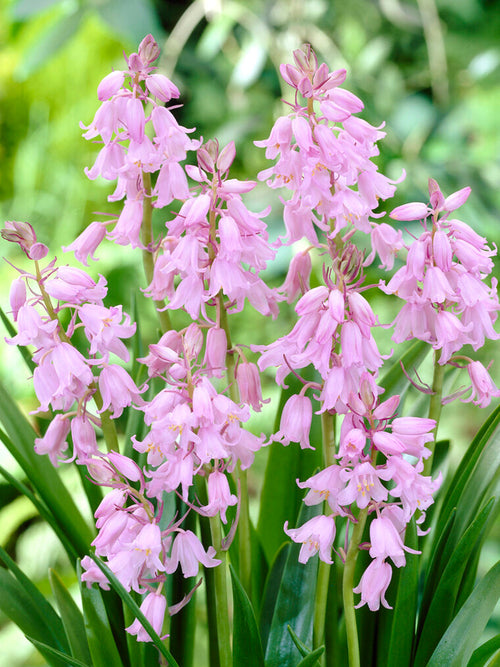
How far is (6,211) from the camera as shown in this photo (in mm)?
2197

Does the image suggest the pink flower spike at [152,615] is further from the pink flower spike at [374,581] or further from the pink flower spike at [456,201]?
the pink flower spike at [456,201]

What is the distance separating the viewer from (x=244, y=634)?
44cm

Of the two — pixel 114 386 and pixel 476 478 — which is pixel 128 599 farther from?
pixel 476 478

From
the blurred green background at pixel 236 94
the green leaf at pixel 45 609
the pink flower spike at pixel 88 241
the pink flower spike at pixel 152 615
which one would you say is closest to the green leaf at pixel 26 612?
the green leaf at pixel 45 609

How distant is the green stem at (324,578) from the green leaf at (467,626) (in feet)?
0.23

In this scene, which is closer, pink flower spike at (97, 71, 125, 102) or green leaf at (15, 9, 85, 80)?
pink flower spike at (97, 71, 125, 102)

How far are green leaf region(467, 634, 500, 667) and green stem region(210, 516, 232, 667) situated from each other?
17 cm

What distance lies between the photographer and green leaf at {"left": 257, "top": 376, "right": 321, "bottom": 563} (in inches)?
23.1

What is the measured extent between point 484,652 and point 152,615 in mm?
226

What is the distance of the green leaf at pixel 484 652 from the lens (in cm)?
48

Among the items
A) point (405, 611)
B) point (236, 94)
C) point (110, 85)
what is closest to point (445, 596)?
point (405, 611)

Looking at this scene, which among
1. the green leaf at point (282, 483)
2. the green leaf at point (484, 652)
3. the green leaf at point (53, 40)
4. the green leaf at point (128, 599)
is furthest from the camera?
the green leaf at point (53, 40)

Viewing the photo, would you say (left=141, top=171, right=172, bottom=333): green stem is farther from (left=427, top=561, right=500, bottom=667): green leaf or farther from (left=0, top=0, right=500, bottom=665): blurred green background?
(left=0, top=0, right=500, bottom=665): blurred green background

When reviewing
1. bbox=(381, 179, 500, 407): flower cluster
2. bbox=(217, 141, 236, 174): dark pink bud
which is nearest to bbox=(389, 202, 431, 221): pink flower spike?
bbox=(381, 179, 500, 407): flower cluster
